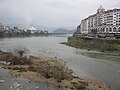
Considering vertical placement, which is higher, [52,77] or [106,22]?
[106,22]

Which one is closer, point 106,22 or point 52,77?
point 52,77

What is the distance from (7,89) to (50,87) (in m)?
3.21

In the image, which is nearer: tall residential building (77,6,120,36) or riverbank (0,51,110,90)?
riverbank (0,51,110,90)

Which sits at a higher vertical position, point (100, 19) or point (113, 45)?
point (100, 19)

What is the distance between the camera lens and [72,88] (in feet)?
55.8

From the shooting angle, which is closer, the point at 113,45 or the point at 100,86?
the point at 100,86

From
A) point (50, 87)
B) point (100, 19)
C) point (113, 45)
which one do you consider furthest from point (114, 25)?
point (50, 87)

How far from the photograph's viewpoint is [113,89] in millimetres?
17453

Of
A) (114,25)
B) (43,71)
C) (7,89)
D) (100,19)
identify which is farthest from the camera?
(100,19)

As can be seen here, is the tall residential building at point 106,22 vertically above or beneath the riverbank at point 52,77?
above

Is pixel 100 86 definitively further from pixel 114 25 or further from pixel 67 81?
pixel 114 25

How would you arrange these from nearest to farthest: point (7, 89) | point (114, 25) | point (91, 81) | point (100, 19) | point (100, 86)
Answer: point (7, 89)
point (100, 86)
point (91, 81)
point (114, 25)
point (100, 19)

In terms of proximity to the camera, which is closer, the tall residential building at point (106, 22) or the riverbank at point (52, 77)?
the riverbank at point (52, 77)

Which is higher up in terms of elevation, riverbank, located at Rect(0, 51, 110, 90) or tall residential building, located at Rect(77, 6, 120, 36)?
tall residential building, located at Rect(77, 6, 120, 36)
